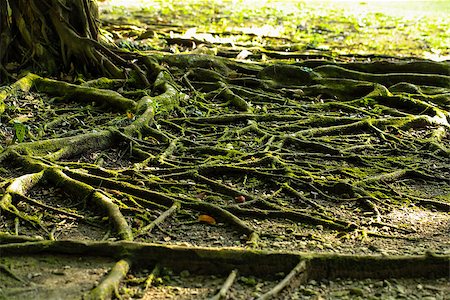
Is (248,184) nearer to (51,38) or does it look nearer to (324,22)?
(51,38)

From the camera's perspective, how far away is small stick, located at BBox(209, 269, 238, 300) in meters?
3.05

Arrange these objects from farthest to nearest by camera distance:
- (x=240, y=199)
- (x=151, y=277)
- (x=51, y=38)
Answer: (x=51, y=38) < (x=240, y=199) < (x=151, y=277)

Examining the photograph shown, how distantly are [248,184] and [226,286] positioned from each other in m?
1.75

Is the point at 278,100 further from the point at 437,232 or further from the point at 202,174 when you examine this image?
the point at 437,232

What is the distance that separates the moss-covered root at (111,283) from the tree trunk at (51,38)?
4.66 meters

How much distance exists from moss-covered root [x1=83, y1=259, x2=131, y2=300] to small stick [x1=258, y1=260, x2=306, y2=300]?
28.0 inches

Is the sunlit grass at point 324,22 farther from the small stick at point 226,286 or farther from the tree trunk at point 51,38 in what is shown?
the small stick at point 226,286

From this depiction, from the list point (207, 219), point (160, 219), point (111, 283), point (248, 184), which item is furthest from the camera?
point (248, 184)

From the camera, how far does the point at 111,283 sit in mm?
3053

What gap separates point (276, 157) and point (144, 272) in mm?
2188

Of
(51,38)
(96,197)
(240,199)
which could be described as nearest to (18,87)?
(51,38)

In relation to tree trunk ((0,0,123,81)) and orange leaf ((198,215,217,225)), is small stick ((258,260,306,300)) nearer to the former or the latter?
orange leaf ((198,215,217,225))

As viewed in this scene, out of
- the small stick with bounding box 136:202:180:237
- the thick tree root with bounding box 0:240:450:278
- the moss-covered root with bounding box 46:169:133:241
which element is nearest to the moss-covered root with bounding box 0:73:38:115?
the moss-covered root with bounding box 46:169:133:241

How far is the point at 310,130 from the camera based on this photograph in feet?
20.2
